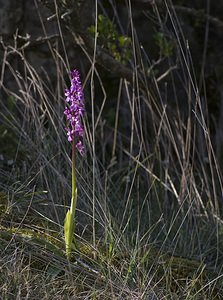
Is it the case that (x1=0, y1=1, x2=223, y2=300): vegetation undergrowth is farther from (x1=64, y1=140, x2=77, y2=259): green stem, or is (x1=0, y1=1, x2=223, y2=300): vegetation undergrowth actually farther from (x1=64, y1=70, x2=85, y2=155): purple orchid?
(x1=64, y1=70, x2=85, y2=155): purple orchid

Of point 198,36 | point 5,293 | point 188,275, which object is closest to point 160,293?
point 188,275

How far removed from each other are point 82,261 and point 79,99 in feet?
2.09

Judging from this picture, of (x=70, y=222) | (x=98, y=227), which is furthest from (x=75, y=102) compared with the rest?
(x=98, y=227)

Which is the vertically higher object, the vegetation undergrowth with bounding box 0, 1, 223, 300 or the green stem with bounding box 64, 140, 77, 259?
the green stem with bounding box 64, 140, 77, 259

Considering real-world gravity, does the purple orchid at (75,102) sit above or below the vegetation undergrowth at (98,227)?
above

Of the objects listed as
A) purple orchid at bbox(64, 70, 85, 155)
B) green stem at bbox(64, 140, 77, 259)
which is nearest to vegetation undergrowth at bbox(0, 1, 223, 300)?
green stem at bbox(64, 140, 77, 259)

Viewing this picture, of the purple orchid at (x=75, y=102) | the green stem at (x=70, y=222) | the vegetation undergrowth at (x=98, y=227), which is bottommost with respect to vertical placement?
the vegetation undergrowth at (x=98, y=227)

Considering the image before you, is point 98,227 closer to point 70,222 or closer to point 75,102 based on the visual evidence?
point 70,222

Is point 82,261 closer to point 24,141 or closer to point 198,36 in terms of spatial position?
point 24,141

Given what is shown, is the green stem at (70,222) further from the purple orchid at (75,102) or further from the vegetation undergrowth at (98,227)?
the purple orchid at (75,102)

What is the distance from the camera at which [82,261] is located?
282 centimetres

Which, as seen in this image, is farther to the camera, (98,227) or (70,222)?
(98,227)

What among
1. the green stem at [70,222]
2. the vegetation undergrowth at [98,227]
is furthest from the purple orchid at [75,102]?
the vegetation undergrowth at [98,227]

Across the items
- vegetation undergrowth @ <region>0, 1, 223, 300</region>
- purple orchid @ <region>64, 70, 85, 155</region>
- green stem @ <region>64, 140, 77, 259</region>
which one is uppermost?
purple orchid @ <region>64, 70, 85, 155</region>
